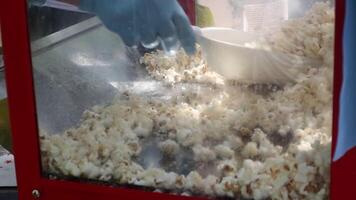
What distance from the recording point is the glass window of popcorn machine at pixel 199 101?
154cm

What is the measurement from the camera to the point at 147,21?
5.69 feet

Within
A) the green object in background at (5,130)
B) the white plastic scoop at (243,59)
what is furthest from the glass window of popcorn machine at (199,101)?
the green object in background at (5,130)

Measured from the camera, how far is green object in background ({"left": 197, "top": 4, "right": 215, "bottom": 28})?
162 centimetres

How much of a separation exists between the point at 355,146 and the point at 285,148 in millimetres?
224

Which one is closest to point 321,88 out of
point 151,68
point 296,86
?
point 296,86

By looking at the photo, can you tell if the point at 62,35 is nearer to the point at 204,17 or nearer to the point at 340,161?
the point at 204,17

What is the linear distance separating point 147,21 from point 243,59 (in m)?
0.37

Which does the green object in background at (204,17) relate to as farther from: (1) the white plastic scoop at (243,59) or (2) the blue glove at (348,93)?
(2) the blue glove at (348,93)

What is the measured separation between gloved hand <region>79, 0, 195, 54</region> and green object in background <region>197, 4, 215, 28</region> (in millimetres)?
48

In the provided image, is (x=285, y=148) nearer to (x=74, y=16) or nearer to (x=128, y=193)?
(x=128, y=193)

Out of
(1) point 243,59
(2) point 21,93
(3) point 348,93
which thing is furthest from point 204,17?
(2) point 21,93

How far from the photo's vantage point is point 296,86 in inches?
61.4

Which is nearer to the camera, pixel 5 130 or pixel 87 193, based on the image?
pixel 87 193

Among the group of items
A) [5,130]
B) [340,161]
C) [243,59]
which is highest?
[243,59]
